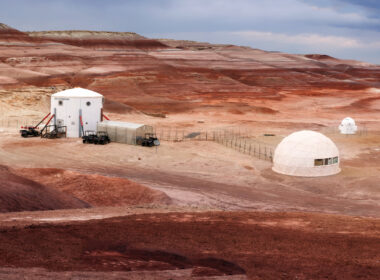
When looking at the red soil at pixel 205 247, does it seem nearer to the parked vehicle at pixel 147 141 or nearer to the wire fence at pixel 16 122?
the parked vehicle at pixel 147 141

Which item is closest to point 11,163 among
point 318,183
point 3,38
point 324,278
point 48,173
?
point 48,173

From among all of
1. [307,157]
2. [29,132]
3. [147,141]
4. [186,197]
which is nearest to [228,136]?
[147,141]

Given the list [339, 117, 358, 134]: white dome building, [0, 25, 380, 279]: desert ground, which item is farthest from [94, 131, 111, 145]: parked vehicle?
[339, 117, 358, 134]: white dome building

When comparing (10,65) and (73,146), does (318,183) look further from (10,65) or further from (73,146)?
(10,65)

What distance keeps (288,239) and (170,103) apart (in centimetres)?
8293

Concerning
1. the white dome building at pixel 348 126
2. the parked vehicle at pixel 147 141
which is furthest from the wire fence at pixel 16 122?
the white dome building at pixel 348 126

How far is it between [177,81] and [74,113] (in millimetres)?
70812

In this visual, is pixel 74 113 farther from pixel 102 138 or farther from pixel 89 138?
pixel 102 138

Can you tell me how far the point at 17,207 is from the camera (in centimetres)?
2200

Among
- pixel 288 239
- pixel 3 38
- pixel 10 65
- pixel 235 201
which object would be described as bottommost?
pixel 235 201

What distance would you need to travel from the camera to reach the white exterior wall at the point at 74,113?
55656 millimetres

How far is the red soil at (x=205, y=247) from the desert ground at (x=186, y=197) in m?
0.05

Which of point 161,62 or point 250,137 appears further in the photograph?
point 161,62

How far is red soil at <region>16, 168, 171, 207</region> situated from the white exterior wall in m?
22.0
